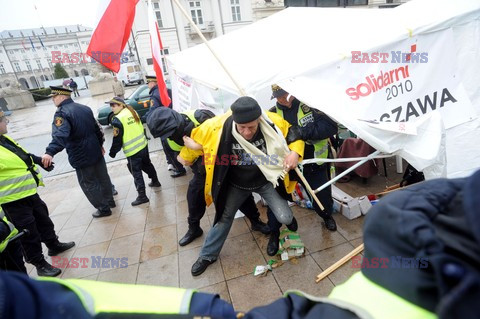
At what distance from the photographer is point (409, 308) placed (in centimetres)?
66

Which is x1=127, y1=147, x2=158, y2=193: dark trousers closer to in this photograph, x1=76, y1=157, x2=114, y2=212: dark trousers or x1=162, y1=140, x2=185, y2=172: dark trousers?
x1=76, y1=157, x2=114, y2=212: dark trousers

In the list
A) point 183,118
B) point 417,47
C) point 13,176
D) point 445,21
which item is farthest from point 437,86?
point 13,176

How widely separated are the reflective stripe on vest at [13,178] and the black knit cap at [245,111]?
109 inches

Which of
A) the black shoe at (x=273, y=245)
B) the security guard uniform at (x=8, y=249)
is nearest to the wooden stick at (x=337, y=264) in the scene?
the black shoe at (x=273, y=245)

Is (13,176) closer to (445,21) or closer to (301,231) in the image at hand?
(301,231)

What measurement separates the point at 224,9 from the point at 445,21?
30298 mm

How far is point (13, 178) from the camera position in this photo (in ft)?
9.75

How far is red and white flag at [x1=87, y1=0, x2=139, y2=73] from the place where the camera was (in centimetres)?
284

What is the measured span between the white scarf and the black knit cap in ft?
0.82

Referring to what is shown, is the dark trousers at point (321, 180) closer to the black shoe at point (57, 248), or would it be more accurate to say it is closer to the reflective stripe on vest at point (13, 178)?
the reflective stripe on vest at point (13, 178)

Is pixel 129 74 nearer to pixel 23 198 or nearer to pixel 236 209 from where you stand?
pixel 23 198

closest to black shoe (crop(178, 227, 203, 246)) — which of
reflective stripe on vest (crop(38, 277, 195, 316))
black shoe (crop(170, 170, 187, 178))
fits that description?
black shoe (crop(170, 170, 187, 178))

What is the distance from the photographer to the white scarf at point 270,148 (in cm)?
249

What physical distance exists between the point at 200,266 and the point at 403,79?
10.0 feet
